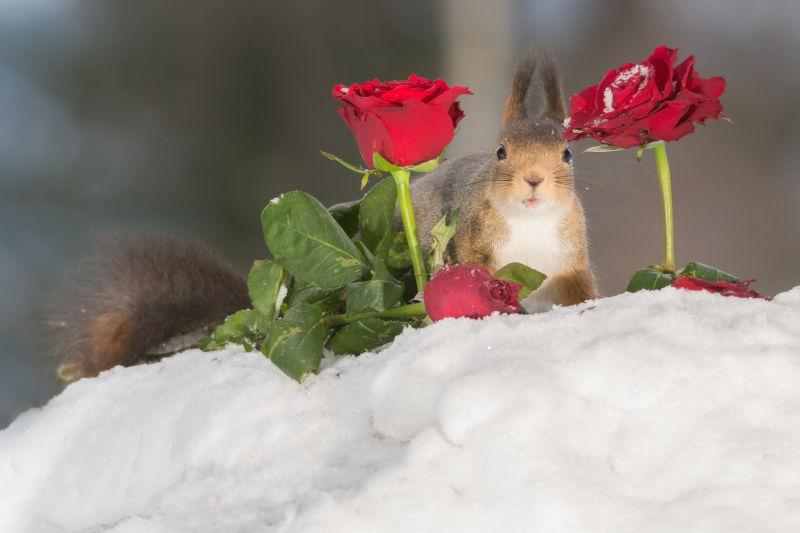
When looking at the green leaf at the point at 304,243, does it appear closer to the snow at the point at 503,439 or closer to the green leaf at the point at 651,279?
the snow at the point at 503,439

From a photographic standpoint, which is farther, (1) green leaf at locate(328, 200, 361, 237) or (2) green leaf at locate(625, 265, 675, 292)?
(1) green leaf at locate(328, 200, 361, 237)

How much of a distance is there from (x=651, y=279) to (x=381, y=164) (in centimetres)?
33

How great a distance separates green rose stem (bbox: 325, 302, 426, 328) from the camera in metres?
0.87

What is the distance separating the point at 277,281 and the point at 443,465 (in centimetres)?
40

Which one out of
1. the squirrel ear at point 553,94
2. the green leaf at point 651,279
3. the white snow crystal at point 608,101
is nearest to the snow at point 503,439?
the green leaf at point 651,279

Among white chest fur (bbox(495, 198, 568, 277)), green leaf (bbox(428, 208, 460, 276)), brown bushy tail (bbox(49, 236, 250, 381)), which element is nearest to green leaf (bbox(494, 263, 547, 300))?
green leaf (bbox(428, 208, 460, 276))

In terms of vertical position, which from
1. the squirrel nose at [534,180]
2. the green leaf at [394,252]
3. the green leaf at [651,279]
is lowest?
the green leaf at [651,279]

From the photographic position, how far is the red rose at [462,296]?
0.79 meters

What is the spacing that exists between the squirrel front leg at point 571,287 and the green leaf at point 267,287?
0.37 meters

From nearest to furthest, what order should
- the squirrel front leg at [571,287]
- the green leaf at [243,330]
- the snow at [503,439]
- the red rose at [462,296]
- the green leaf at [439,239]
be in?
the snow at [503,439] < the red rose at [462,296] < the green leaf at [439,239] < the green leaf at [243,330] < the squirrel front leg at [571,287]

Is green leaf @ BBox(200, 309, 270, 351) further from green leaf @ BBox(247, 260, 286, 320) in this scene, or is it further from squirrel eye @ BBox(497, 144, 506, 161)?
squirrel eye @ BBox(497, 144, 506, 161)

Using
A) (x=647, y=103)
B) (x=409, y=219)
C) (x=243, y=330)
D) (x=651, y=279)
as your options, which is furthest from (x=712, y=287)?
(x=243, y=330)

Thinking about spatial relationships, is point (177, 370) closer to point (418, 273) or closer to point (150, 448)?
point (150, 448)

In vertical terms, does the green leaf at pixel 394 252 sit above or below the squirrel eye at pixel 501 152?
below
